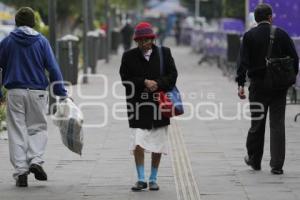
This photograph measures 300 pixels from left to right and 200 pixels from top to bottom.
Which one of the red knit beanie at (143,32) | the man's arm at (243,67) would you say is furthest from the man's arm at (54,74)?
the man's arm at (243,67)

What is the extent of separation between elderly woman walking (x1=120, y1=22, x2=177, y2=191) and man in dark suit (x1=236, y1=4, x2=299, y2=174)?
1286 millimetres

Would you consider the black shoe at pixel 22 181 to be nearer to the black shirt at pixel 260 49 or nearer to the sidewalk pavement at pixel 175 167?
the sidewalk pavement at pixel 175 167

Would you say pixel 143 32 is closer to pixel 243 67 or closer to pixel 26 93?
pixel 26 93

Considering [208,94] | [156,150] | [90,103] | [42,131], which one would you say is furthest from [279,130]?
[208,94]

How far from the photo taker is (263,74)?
1080 cm

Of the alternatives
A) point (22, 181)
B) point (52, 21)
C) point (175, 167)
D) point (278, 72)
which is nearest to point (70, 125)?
point (22, 181)

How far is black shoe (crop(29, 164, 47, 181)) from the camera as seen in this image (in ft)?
32.8

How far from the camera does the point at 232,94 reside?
22984 millimetres

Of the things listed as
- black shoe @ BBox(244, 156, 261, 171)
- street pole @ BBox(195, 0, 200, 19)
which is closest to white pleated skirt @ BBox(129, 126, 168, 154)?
black shoe @ BBox(244, 156, 261, 171)

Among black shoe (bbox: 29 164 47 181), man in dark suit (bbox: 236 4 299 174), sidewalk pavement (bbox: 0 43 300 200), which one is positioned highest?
man in dark suit (bbox: 236 4 299 174)

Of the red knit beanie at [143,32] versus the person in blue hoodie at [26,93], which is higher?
the red knit beanie at [143,32]

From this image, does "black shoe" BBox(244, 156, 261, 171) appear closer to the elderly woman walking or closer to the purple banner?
the elderly woman walking

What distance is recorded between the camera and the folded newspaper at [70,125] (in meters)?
10.0

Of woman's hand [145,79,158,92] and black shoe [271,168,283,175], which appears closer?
woman's hand [145,79,158,92]
